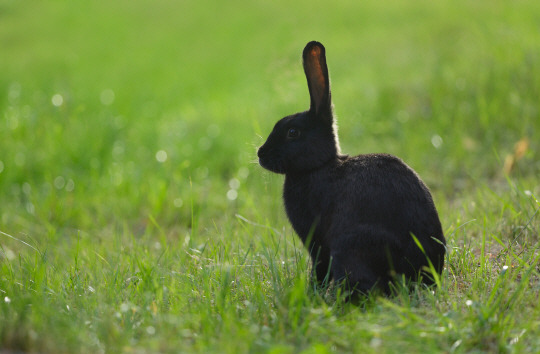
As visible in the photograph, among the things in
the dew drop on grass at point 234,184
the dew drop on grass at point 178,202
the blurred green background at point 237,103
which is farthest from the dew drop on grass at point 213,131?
the dew drop on grass at point 178,202

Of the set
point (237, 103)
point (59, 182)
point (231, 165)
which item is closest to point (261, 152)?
point (231, 165)

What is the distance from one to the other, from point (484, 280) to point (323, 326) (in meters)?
0.91

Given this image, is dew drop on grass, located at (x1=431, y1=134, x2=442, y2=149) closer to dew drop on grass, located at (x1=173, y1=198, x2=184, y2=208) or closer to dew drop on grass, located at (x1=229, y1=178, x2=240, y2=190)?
dew drop on grass, located at (x1=229, y1=178, x2=240, y2=190)

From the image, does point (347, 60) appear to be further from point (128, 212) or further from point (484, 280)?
point (484, 280)

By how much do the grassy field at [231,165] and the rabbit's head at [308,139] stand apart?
44cm

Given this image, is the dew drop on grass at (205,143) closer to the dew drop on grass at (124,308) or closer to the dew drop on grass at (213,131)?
the dew drop on grass at (213,131)

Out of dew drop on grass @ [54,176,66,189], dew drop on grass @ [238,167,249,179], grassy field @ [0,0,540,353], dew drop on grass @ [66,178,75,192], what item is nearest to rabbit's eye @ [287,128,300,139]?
grassy field @ [0,0,540,353]

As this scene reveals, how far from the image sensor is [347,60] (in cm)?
986

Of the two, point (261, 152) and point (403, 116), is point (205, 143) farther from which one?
point (261, 152)

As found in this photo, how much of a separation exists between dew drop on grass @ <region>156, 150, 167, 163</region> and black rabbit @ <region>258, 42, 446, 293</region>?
323 cm

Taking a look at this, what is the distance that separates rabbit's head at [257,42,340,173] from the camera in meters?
3.47

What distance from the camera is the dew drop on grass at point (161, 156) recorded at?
6600mm

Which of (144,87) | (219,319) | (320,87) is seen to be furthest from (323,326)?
(144,87)

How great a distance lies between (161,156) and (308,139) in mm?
3545
